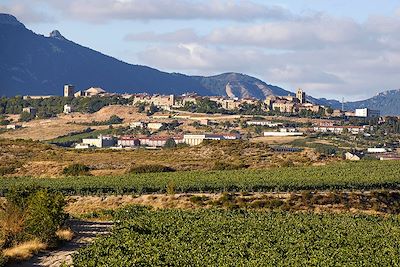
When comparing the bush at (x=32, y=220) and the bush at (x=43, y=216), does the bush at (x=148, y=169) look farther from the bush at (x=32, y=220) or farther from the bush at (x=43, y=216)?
the bush at (x=43, y=216)

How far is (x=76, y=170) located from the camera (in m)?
91.2

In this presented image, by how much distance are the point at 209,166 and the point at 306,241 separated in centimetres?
6093

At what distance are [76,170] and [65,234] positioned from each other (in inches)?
1929

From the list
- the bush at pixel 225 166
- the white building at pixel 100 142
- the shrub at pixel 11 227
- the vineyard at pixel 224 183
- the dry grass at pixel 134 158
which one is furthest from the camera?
the white building at pixel 100 142

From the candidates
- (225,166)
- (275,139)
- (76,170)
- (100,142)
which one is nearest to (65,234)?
(76,170)

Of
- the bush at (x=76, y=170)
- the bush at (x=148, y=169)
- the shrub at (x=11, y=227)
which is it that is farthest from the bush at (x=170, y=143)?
the shrub at (x=11, y=227)

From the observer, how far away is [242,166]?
95.7 metres

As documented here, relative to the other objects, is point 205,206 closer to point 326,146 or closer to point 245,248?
point 245,248

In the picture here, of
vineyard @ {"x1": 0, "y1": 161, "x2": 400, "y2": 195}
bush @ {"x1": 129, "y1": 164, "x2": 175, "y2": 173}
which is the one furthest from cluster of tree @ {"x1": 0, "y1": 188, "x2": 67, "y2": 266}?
bush @ {"x1": 129, "y1": 164, "x2": 175, "y2": 173}

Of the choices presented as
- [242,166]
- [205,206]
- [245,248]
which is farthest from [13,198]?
[242,166]

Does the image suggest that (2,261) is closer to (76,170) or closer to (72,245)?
(72,245)

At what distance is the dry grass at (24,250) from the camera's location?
113 feet

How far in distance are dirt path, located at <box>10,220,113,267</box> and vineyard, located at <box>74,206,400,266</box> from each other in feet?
6.22

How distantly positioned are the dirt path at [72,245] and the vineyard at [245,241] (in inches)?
74.7
